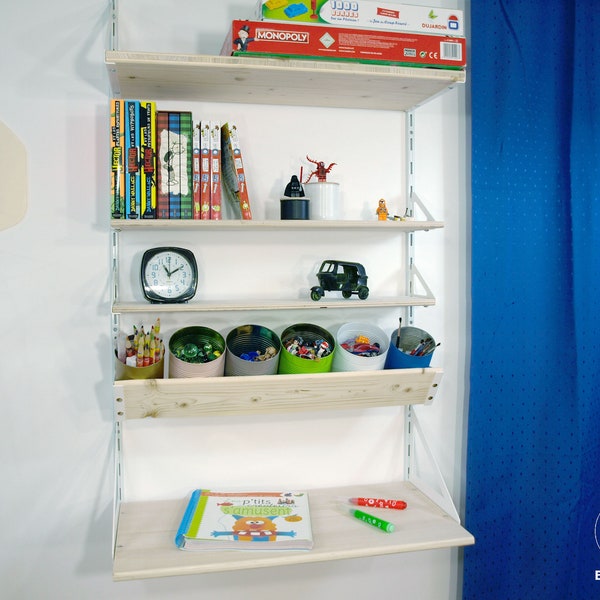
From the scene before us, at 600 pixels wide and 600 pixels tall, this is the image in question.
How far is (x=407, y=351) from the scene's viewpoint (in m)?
1.81

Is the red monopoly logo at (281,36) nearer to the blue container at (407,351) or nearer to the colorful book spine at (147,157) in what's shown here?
the colorful book spine at (147,157)

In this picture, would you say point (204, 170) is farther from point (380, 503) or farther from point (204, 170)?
point (380, 503)

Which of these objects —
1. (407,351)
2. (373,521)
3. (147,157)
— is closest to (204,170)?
(147,157)

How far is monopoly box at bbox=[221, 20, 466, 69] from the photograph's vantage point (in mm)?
1507

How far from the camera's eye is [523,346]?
1.95 metres

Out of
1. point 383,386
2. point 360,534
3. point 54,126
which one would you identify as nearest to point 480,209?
point 383,386

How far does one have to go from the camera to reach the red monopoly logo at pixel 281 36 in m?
1.51

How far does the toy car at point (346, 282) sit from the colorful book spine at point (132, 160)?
0.51 m

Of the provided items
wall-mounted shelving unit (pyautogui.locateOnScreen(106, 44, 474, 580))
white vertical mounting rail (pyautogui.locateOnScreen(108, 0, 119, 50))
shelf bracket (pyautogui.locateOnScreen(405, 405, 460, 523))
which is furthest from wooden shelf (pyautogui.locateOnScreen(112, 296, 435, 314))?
white vertical mounting rail (pyautogui.locateOnScreen(108, 0, 119, 50))

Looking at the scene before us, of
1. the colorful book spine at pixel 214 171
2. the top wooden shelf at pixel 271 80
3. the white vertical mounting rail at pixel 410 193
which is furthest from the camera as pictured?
the white vertical mounting rail at pixel 410 193

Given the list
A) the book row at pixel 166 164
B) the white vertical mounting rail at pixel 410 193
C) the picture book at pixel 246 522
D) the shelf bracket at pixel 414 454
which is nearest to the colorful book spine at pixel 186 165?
the book row at pixel 166 164

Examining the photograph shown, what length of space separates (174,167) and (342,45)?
491mm

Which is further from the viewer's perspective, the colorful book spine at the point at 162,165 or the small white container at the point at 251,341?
the small white container at the point at 251,341

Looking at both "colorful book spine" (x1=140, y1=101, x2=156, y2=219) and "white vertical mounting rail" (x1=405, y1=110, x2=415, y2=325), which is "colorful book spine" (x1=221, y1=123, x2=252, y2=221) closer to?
"colorful book spine" (x1=140, y1=101, x2=156, y2=219)
